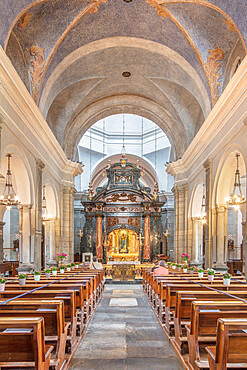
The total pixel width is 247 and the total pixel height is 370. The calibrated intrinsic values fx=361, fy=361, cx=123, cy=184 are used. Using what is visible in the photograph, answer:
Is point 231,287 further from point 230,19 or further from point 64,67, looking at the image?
point 64,67

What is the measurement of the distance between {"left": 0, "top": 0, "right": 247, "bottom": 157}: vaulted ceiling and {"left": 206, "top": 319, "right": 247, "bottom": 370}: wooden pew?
293 inches

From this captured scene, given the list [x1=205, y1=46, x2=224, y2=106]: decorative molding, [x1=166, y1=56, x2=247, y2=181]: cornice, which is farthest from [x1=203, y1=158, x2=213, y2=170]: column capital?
[x1=205, y1=46, x2=224, y2=106]: decorative molding

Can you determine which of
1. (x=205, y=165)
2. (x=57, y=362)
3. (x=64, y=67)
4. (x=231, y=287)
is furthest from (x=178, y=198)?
(x=57, y=362)

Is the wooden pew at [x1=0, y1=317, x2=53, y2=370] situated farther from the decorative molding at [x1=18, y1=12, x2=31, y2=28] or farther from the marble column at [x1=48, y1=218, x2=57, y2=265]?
the marble column at [x1=48, y1=218, x2=57, y2=265]

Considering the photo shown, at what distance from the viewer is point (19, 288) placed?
6.46 metres

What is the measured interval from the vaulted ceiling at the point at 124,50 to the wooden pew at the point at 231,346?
745cm

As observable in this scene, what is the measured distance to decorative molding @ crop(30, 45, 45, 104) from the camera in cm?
1097

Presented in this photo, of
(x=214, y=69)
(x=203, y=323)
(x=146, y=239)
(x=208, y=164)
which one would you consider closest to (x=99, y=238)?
(x=146, y=239)

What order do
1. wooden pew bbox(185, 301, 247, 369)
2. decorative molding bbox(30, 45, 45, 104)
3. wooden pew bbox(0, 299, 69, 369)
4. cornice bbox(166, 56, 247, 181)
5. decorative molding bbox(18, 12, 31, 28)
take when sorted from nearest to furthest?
wooden pew bbox(185, 301, 247, 369)
wooden pew bbox(0, 299, 69, 369)
cornice bbox(166, 56, 247, 181)
decorative molding bbox(18, 12, 31, 28)
decorative molding bbox(30, 45, 45, 104)

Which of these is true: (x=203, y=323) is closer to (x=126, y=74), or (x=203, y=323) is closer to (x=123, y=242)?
(x=126, y=74)

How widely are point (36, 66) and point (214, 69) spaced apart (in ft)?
18.4

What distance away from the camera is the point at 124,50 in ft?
46.7

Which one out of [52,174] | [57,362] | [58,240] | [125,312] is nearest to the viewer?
[57,362]

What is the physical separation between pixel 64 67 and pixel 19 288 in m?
8.98
